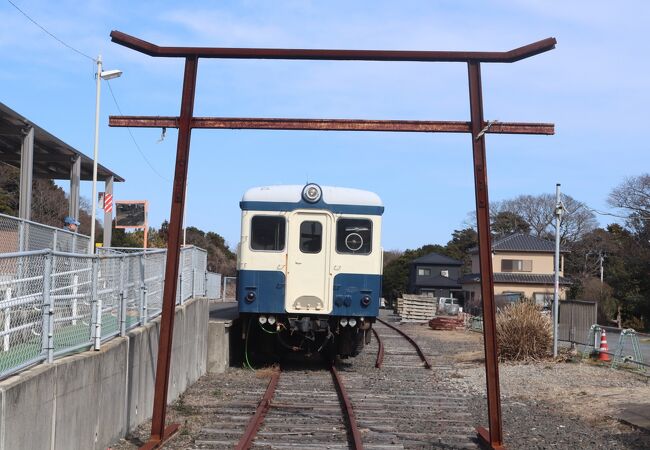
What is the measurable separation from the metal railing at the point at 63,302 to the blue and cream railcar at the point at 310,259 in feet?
13.2

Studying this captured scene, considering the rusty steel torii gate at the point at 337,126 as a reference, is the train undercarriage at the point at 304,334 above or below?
below

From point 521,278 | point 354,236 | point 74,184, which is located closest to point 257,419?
point 354,236

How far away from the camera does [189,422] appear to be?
9.85 metres

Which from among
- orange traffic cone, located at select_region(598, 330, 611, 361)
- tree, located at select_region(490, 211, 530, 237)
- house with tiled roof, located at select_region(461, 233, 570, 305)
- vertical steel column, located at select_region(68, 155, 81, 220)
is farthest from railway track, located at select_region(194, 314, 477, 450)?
tree, located at select_region(490, 211, 530, 237)

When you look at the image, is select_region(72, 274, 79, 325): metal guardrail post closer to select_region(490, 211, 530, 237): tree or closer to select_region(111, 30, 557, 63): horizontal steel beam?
select_region(111, 30, 557, 63): horizontal steel beam

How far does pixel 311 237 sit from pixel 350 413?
17.6 ft

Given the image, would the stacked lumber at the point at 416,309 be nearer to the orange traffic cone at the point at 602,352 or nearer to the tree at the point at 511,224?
the orange traffic cone at the point at 602,352

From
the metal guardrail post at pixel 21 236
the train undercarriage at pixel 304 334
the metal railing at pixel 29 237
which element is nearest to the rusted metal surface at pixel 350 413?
the train undercarriage at pixel 304 334

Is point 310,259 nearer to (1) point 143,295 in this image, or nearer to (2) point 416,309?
(1) point 143,295

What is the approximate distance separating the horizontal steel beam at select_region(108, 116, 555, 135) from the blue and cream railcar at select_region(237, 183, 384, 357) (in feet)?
19.8

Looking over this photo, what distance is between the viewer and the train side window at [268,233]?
49.2 feet

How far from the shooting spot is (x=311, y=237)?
49.2ft

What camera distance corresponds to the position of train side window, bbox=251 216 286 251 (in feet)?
49.2

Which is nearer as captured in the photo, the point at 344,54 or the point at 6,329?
the point at 6,329
